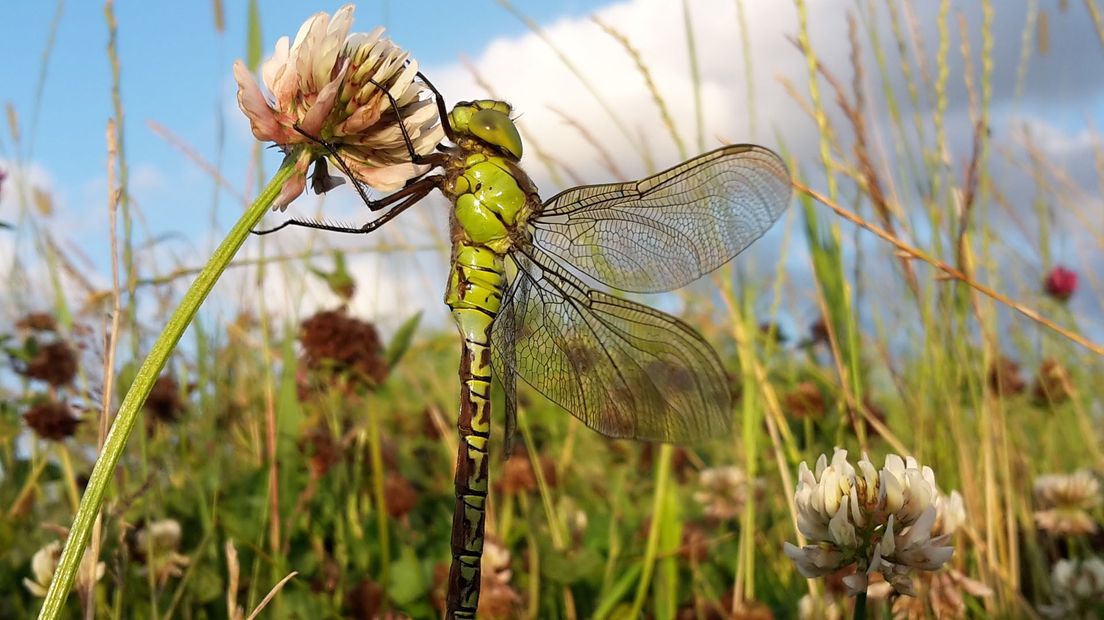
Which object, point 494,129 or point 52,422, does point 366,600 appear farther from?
point 494,129

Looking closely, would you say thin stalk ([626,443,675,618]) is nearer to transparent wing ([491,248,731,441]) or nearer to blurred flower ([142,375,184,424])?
transparent wing ([491,248,731,441])

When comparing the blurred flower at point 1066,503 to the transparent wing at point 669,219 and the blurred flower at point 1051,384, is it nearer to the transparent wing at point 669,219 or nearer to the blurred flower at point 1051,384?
the blurred flower at point 1051,384

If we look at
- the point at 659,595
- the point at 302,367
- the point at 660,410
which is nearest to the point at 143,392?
the point at 660,410

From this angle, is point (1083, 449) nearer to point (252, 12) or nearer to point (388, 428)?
point (388, 428)

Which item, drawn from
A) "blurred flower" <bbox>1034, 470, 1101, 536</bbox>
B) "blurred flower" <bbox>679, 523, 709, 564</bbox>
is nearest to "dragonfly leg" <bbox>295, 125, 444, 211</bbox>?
"blurred flower" <bbox>679, 523, 709, 564</bbox>

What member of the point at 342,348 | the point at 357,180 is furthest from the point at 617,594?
the point at 357,180
